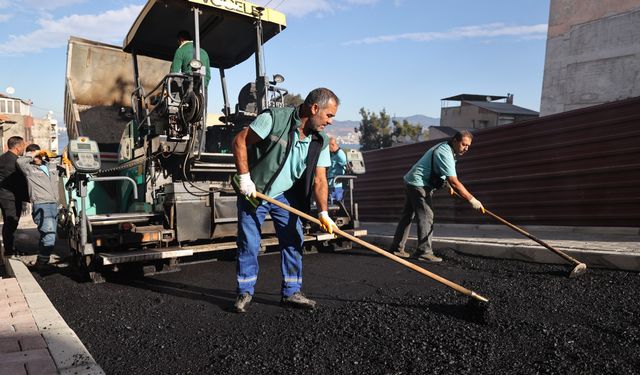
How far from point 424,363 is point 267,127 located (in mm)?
1850

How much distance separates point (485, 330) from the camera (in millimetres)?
2674

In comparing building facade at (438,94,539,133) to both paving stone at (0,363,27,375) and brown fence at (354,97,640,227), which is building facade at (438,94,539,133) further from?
paving stone at (0,363,27,375)

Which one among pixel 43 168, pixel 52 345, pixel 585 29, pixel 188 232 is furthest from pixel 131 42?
pixel 585 29

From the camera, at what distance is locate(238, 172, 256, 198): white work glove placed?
311 centimetres

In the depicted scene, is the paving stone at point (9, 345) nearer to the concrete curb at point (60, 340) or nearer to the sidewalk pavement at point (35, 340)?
the sidewalk pavement at point (35, 340)

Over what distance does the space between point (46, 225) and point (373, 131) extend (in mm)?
32097

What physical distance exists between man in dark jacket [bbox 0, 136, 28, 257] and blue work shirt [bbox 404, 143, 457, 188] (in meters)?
4.96

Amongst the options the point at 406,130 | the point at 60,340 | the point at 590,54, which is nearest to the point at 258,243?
the point at 60,340

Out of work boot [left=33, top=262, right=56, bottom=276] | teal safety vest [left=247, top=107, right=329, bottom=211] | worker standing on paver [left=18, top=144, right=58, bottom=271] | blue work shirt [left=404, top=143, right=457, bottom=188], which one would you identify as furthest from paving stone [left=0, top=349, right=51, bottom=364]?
blue work shirt [left=404, top=143, right=457, bottom=188]

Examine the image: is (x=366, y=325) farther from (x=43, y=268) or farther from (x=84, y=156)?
(x=43, y=268)

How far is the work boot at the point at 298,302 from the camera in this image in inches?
126

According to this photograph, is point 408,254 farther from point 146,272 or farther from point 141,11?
point 141,11

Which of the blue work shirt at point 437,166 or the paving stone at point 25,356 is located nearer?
the paving stone at point 25,356

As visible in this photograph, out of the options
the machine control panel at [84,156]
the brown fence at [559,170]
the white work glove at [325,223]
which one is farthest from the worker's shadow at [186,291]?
the brown fence at [559,170]
